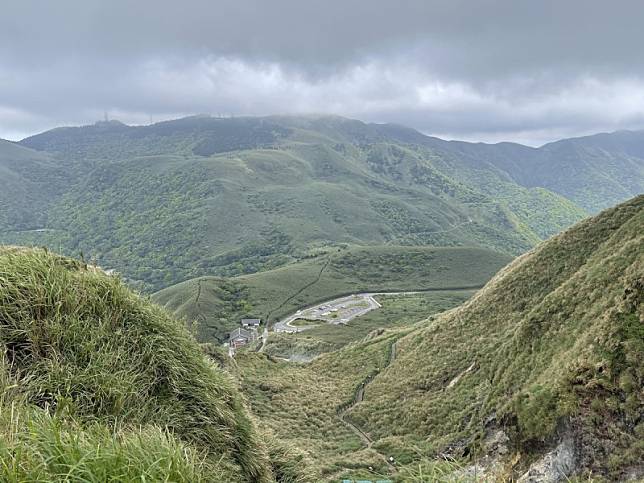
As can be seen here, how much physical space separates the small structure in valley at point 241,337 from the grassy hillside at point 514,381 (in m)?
65.6

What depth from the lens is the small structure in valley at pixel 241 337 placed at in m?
117

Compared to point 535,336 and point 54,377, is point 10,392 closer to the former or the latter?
point 54,377

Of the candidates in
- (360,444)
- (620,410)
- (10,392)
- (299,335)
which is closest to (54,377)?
(10,392)

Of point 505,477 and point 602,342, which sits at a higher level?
point 505,477

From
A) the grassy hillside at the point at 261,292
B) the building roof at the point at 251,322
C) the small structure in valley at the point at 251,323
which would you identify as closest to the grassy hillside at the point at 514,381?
the small structure in valley at the point at 251,323

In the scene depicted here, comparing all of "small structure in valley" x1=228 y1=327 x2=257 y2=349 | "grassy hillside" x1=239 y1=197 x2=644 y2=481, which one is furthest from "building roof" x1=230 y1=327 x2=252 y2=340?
"grassy hillside" x1=239 y1=197 x2=644 y2=481

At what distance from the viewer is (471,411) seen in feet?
82.9

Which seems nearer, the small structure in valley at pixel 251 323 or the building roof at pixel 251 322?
the small structure in valley at pixel 251 323

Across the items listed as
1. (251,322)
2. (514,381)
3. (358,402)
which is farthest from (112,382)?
(251,322)

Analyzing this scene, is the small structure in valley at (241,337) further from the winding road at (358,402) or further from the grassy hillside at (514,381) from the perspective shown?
the winding road at (358,402)

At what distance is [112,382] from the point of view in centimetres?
625

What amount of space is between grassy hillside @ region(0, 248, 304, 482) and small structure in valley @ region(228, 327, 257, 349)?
10904cm

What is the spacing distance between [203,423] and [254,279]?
580ft

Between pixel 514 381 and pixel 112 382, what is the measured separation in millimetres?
22013
